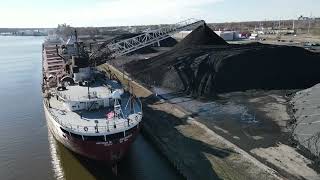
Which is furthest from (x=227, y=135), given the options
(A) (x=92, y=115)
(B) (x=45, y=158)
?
(B) (x=45, y=158)

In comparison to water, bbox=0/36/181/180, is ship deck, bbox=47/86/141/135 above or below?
above

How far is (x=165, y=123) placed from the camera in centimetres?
3862

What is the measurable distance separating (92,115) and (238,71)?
2744 cm

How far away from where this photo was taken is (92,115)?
3266 centimetres

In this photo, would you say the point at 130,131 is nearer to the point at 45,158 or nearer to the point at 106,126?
the point at 106,126

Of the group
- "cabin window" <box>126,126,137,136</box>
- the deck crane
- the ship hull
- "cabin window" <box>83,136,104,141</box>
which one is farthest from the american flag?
the deck crane

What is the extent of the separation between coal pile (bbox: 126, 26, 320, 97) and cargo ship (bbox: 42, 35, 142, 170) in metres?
15.1

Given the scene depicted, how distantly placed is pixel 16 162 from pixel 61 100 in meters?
7.12

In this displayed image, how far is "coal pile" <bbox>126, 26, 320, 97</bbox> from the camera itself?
51938mm

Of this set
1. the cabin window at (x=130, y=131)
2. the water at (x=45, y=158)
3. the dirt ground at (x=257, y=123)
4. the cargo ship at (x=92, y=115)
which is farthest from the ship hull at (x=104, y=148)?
the dirt ground at (x=257, y=123)

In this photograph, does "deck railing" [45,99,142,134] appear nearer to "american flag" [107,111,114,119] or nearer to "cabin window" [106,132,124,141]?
"cabin window" [106,132,124,141]

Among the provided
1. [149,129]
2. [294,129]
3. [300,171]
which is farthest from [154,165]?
[294,129]

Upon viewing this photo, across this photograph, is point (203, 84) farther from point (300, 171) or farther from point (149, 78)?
point (300, 171)

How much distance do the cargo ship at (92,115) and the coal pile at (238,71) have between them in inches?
595
